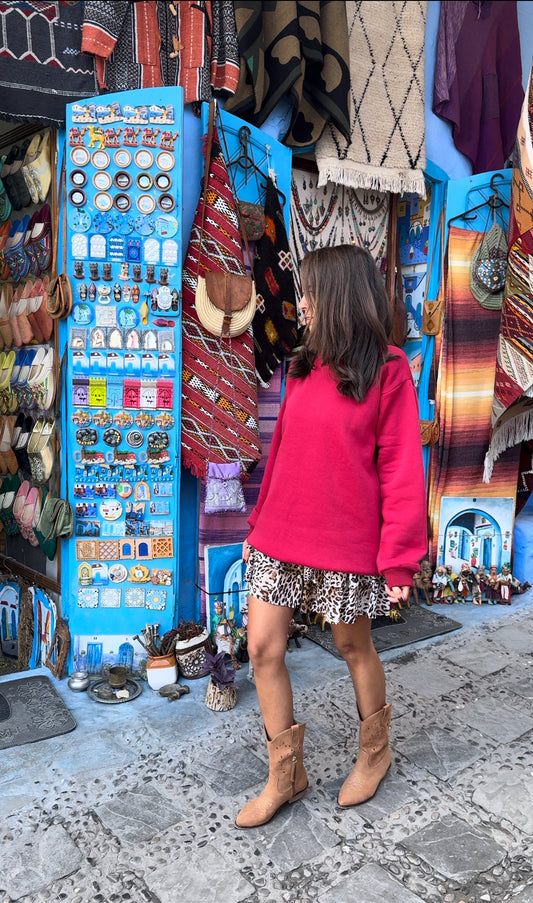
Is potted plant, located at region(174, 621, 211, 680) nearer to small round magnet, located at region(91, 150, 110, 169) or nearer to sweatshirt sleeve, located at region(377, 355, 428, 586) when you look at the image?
sweatshirt sleeve, located at region(377, 355, 428, 586)

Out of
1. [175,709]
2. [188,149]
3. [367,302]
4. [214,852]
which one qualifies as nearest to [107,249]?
[188,149]

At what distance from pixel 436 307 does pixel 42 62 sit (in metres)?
2.53

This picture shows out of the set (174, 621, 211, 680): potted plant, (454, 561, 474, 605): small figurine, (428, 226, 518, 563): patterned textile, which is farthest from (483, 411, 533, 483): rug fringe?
(174, 621, 211, 680): potted plant

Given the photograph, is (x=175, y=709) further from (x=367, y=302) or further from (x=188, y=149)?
(x=188, y=149)

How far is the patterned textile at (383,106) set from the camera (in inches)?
148

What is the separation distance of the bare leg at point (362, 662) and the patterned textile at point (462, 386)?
2.18m

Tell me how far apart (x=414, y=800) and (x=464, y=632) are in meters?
1.61

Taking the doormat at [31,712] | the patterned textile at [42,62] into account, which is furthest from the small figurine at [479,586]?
the patterned textile at [42,62]

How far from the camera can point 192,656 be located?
3160mm

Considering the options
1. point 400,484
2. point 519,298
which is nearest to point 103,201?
point 400,484

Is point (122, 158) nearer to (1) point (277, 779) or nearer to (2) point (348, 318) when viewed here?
(2) point (348, 318)

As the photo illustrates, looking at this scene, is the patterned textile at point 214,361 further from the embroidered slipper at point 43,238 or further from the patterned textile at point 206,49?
the embroidered slipper at point 43,238

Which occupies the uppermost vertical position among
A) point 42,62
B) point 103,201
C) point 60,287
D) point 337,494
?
point 42,62

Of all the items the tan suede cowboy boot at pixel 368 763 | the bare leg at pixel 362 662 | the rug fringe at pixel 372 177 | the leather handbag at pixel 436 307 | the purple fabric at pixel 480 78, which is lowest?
the tan suede cowboy boot at pixel 368 763
